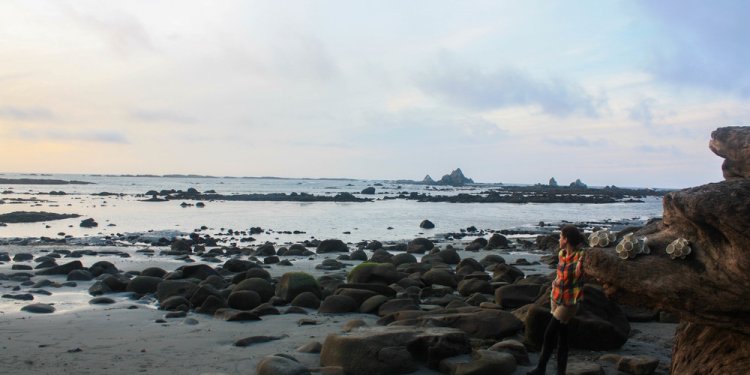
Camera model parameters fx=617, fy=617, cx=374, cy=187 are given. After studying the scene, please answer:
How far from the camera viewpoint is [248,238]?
30.9 meters

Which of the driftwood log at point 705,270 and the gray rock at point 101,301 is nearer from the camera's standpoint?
the driftwood log at point 705,270

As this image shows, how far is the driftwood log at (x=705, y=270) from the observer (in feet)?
18.4

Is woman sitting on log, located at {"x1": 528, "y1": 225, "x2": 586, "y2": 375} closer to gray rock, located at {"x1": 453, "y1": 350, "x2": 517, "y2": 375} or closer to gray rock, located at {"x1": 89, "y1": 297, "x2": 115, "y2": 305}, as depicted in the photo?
gray rock, located at {"x1": 453, "y1": 350, "x2": 517, "y2": 375}

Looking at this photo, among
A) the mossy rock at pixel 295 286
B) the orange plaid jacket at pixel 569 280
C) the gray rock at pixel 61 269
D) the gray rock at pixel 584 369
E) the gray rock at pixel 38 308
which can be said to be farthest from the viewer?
the gray rock at pixel 61 269

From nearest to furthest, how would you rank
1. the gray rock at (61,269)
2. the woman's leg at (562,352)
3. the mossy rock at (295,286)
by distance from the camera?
the woman's leg at (562,352) → the mossy rock at (295,286) → the gray rock at (61,269)

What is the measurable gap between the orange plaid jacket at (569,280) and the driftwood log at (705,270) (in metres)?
0.42

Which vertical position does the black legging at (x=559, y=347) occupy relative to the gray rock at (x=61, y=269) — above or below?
above

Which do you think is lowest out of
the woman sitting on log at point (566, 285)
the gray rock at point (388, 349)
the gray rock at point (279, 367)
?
the gray rock at point (279, 367)

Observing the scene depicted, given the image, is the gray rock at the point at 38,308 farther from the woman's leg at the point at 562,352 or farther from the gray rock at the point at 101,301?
the woman's leg at the point at 562,352

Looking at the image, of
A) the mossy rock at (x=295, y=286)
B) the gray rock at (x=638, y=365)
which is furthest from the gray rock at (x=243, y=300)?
the gray rock at (x=638, y=365)

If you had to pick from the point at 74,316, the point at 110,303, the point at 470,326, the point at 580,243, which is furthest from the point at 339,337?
the point at 110,303

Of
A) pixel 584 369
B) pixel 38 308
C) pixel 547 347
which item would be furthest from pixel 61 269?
pixel 584 369

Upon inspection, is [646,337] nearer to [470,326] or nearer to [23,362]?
[470,326]

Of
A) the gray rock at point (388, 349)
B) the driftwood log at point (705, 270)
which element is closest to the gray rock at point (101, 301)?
the gray rock at point (388, 349)
